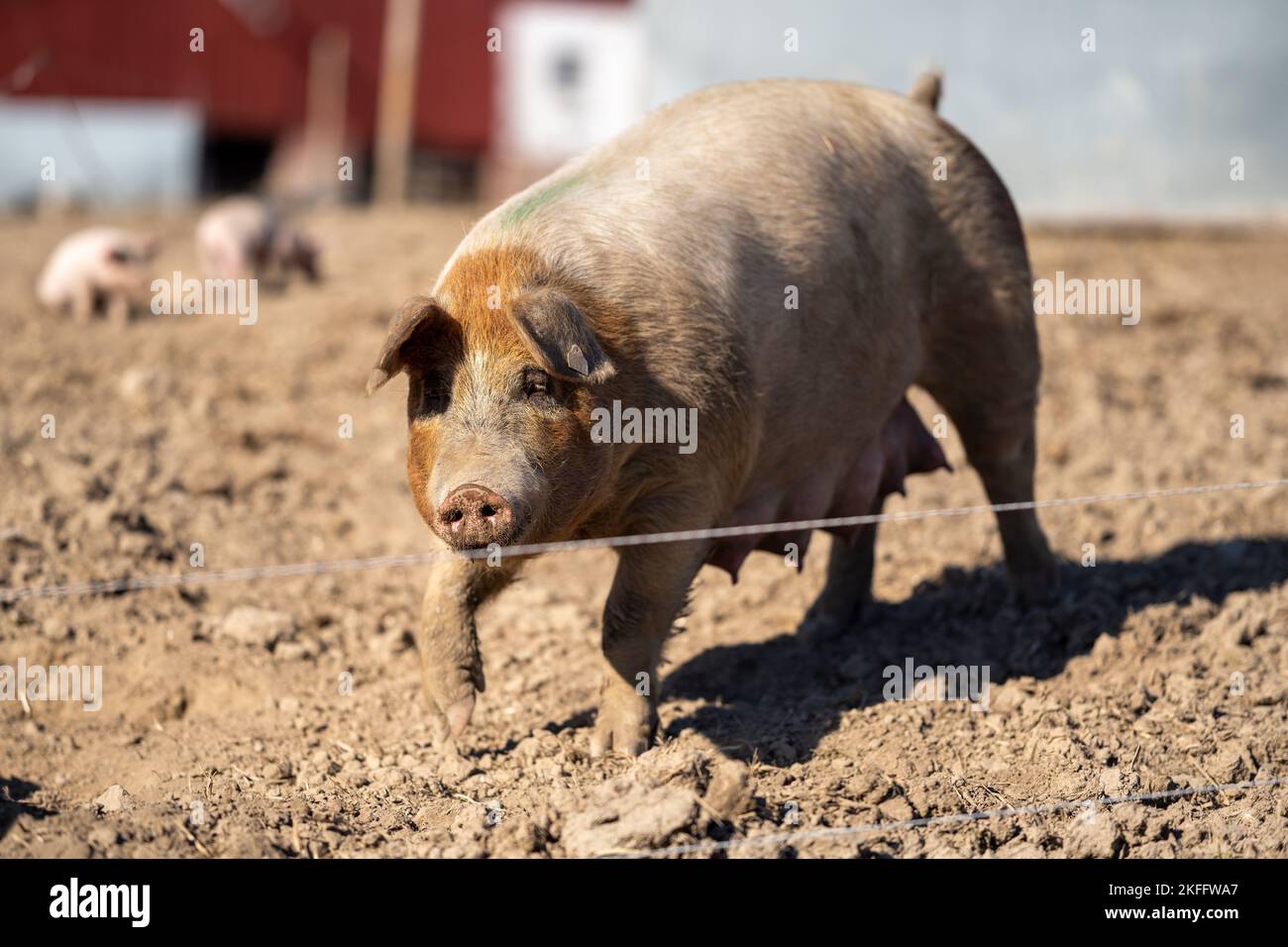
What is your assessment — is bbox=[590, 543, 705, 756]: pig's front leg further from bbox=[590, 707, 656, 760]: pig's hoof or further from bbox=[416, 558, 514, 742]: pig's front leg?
bbox=[416, 558, 514, 742]: pig's front leg

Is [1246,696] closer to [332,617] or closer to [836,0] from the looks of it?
→ [332,617]

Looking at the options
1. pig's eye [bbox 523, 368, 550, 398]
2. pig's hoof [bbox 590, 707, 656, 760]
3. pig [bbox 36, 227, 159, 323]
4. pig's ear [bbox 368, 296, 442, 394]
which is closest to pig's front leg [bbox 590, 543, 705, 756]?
pig's hoof [bbox 590, 707, 656, 760]

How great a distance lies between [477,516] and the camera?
3.70 metres

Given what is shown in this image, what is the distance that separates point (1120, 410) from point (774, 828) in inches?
214

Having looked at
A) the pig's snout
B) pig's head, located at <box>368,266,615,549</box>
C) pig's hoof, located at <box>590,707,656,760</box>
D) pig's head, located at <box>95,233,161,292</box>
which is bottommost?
pig's hoof, located at <box>590,707,656,760</box>

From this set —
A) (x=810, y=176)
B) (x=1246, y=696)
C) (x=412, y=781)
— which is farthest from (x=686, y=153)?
(x=1246, y=696)

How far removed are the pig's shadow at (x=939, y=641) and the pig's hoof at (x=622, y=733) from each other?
25 centimetres

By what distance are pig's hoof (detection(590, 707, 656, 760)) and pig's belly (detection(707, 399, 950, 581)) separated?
676 mm

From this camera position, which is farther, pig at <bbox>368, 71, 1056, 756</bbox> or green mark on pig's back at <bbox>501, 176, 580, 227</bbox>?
green mark on pig's back at <bbox>501, 176, 580, 227</bbox>

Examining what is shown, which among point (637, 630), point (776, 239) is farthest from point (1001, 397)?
point (637, 630)

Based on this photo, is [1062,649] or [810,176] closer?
[810,176]

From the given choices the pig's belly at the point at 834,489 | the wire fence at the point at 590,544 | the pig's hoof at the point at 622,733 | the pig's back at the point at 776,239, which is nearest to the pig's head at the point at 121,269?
the wire fence at the point at 590,544

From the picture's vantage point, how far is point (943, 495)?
7449 mm

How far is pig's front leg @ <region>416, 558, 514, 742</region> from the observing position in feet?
14.3
